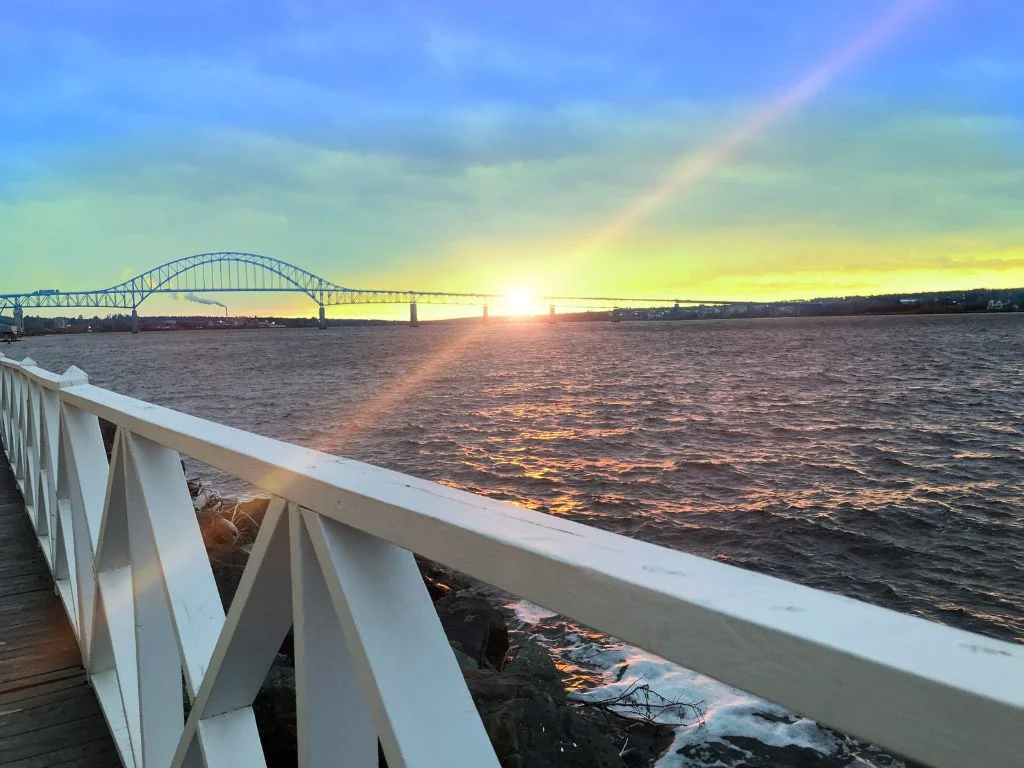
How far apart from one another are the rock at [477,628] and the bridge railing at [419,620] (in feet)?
16.1

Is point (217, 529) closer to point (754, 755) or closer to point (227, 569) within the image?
point (227, 569)

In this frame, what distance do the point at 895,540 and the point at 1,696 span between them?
12.2m

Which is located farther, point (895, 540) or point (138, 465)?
point (895, 540)

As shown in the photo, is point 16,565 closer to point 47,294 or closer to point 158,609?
point 158,609

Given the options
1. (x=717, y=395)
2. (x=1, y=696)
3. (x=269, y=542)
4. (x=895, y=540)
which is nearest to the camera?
(x=269, y=542)

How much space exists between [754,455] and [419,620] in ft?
63.4

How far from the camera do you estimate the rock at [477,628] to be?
693 cm

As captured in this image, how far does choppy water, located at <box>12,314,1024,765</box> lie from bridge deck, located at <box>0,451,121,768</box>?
8997mm

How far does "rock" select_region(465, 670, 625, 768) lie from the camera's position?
402 centimetres

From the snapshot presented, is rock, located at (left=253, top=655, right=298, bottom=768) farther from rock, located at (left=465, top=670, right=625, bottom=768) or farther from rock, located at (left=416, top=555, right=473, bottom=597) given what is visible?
rock, located at (left=416, top=555, right=473, bottom=597)

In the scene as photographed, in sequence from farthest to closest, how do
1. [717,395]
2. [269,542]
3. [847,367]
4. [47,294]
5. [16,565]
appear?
[47,294]
[847,367]
[717,395]
[16,565]
[269,542]

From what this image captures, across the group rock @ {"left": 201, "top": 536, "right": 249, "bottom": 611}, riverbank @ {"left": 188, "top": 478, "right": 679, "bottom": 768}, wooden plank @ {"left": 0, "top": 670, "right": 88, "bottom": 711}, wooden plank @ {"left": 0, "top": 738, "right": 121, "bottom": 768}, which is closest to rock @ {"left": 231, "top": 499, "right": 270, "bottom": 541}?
riverbank @ {"left": 188, "top": 478, "right": 679, "bottom": 768}

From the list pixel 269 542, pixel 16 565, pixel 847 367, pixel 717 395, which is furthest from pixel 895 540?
pixel 847 367

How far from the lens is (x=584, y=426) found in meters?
24.9
